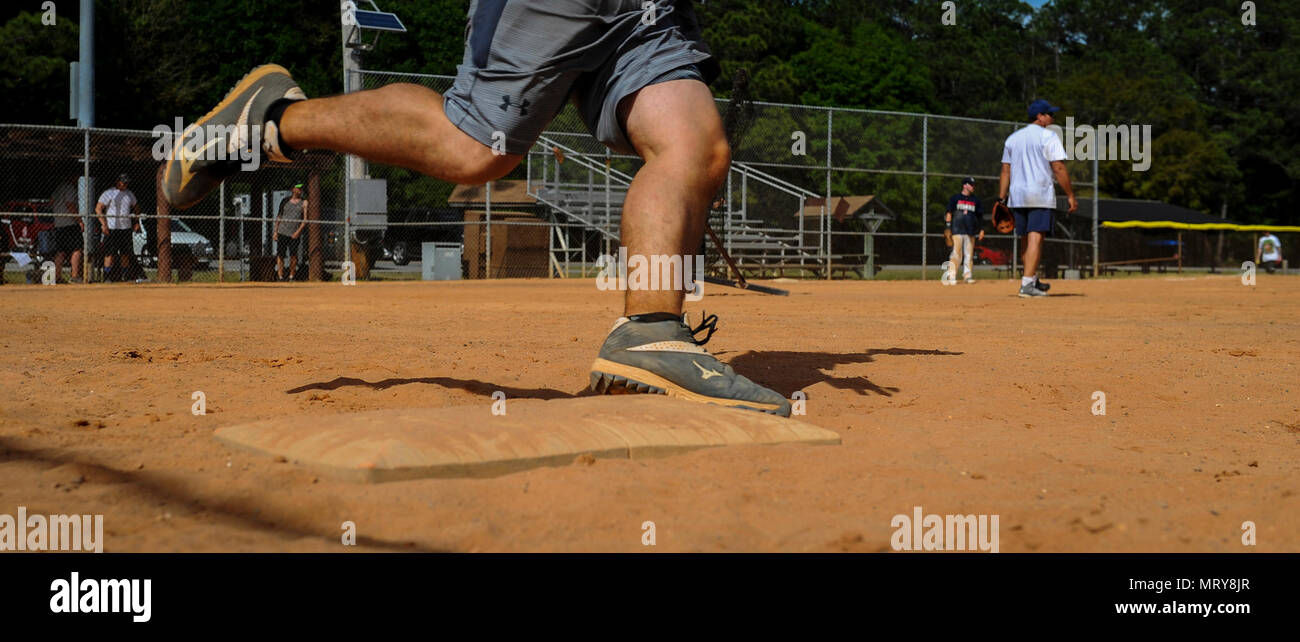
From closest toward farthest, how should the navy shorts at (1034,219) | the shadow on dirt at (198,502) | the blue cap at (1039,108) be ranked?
the shadow on dirt at (198,502) → the navy shorts at (1034,219) → the blue cap at (1039,108)

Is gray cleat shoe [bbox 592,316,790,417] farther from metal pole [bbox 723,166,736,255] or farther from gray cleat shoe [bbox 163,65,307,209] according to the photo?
metal pole [bbox 723,166,736,255]

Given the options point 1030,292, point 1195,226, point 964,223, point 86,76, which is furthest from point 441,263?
point 1195,226

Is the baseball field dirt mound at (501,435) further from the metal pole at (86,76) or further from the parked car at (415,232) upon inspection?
the parked car at (415,232)

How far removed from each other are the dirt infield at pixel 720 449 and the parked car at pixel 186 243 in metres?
12.6

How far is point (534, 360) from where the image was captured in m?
4.41

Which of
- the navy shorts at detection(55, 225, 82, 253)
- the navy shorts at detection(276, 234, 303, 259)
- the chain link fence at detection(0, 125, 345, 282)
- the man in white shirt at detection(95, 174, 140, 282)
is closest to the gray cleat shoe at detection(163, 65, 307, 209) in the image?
the chain link fence at detection(0, 125, 345, 282)

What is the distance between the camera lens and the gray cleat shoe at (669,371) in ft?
9.91

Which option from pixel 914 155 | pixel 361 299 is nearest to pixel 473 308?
pixel 361 299

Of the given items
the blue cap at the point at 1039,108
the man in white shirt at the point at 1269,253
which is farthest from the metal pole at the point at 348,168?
the man in white shirt at the point at 1269,253

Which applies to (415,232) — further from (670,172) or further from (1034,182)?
(670,172)

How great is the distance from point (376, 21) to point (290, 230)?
3254mm

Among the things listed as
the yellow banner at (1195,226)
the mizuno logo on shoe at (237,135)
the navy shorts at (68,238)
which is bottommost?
the mizuno logo on shoe at (237,135)

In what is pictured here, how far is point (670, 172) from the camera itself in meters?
3.16
